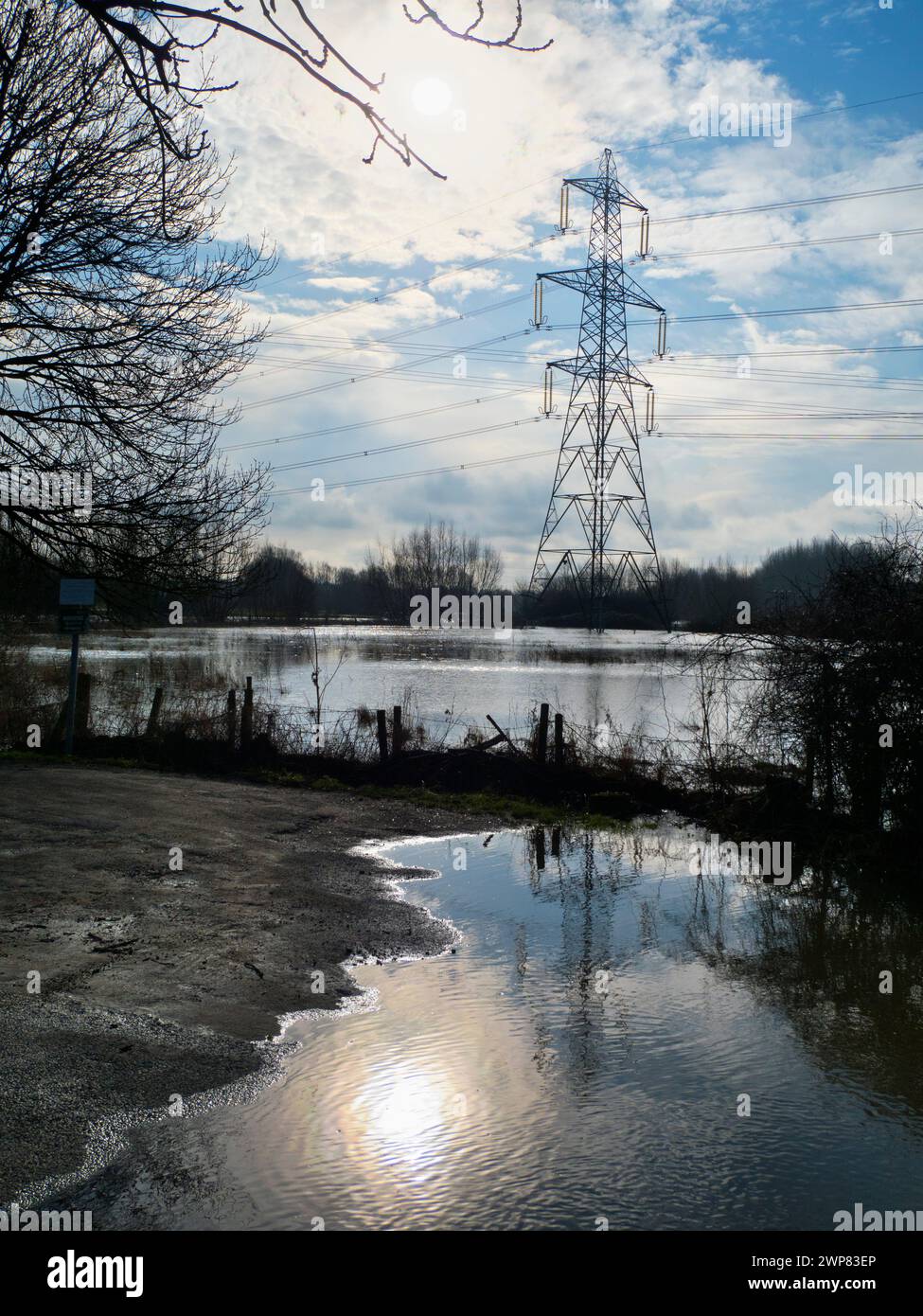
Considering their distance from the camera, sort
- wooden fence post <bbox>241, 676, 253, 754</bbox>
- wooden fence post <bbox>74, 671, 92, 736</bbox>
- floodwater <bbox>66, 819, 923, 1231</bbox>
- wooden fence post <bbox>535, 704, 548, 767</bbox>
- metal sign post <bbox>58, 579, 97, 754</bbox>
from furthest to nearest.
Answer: wooden fence post <bbox>74, 671, 92, 736</bbox> → wooden fence post <bbox>241, 676, 253, 754</bbox> → wooden fence post <bbox>535, 704, 548, 767</bbox> → metal sign post <bbox>58, 579, 97, 754</bbox> → floodwater <bbox>66, 819, 923, 1231</bbox>

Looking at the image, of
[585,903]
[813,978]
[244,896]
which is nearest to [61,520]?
[244,896]

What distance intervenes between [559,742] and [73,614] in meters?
7.98

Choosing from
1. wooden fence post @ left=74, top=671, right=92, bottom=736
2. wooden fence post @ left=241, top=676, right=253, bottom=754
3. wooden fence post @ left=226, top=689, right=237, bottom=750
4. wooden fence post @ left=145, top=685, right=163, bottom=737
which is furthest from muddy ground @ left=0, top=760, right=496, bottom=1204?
wooden fence post @ left=74, top=671, right=92, bottom=736

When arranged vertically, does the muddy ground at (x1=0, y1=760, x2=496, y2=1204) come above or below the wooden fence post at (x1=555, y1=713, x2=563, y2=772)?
below

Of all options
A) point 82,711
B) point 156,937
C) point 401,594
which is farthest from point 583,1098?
point 401,594

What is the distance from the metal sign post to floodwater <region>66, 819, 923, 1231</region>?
7963mm

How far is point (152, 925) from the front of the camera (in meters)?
8.42

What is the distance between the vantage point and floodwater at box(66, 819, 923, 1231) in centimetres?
459

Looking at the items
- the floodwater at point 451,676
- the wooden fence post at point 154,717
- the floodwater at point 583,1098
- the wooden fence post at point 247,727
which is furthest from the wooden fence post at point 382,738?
the floodwater at point 583,1098

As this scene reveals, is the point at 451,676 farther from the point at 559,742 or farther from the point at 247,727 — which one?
the point at 559,742

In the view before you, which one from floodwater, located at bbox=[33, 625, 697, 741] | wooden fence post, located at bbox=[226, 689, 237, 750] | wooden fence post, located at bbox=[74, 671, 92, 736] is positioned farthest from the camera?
floodwater, located at bbox=[33, 625, 697, 741]

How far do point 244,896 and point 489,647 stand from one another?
194ft

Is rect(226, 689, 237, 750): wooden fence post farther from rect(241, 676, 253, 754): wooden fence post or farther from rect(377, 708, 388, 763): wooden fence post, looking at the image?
rect(377, 708, 388, 763): wooden fence post
